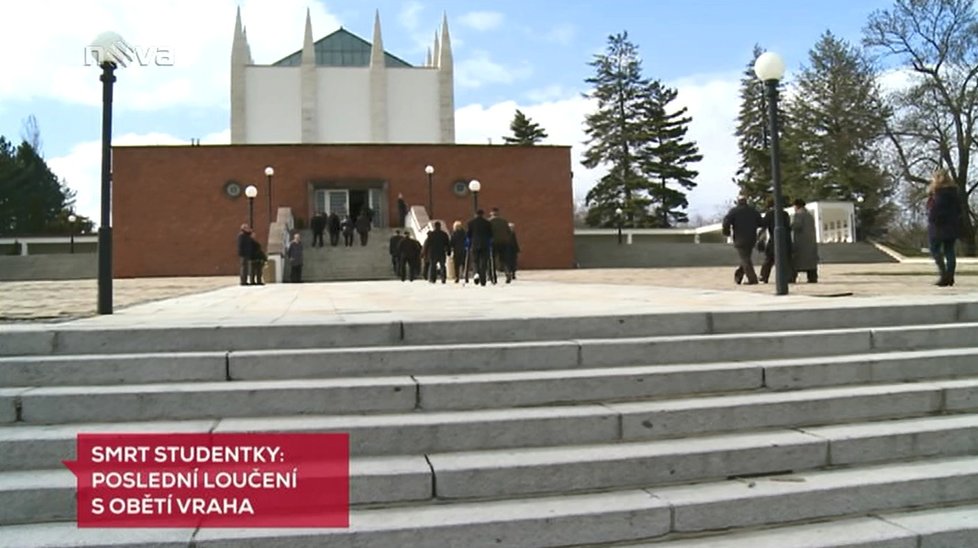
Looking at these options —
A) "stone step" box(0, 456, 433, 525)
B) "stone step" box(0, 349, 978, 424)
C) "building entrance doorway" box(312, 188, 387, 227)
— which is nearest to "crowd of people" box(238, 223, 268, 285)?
"stone step" box(0, 349, 978, 424)

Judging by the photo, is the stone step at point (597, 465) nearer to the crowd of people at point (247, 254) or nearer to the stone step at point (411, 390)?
the stone step at point (411, 390)

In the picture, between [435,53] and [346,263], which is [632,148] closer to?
[435,53]

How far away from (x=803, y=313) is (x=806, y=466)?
1.94 meters

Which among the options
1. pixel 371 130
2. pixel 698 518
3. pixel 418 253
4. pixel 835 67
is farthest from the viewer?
pixel 371 130

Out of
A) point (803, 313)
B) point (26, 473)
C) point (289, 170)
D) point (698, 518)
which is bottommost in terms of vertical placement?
point (698, 518)

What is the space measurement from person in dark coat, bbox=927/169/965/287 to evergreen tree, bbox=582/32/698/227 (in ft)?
145

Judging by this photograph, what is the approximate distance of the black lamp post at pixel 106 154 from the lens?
23.5ft

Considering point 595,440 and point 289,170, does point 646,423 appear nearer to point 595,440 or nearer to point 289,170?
point 595,440

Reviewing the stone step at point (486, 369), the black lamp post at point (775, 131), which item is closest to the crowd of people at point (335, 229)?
the black lamp post at point (775, 131)

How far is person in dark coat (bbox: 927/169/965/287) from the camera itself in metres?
9.38

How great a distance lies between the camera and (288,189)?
106 feet

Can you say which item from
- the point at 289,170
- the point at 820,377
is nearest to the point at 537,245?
the point at 289,170

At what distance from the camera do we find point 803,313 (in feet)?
18.9

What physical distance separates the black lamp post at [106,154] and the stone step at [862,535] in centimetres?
599
